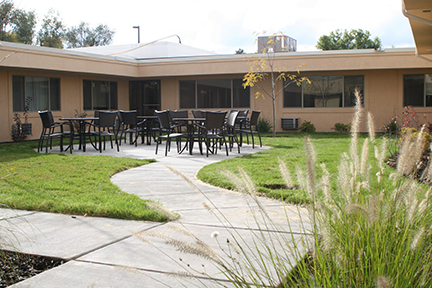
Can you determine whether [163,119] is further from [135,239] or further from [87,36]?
[87,36]

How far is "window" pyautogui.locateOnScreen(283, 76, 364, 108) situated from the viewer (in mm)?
18438

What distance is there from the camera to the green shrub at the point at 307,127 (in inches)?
718

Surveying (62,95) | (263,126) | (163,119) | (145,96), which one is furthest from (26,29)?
(163,119)

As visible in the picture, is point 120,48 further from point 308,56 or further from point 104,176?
point 104,176

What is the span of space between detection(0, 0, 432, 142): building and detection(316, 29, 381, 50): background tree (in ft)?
141

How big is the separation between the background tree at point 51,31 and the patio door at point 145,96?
90.7 ft

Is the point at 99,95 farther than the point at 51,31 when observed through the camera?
No

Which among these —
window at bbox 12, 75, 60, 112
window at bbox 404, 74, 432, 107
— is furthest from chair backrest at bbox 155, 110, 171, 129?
window at bbox 404, 74, 432, 107

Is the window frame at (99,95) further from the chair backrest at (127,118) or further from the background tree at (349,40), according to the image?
the background tree at (349,40)

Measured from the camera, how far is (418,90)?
1777 centimetres

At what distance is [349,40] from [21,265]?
61.8 metres

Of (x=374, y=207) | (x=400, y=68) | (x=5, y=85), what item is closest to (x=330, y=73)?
(x=400, y=68)

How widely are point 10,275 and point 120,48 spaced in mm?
22660

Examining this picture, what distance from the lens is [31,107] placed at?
51.5 feet
